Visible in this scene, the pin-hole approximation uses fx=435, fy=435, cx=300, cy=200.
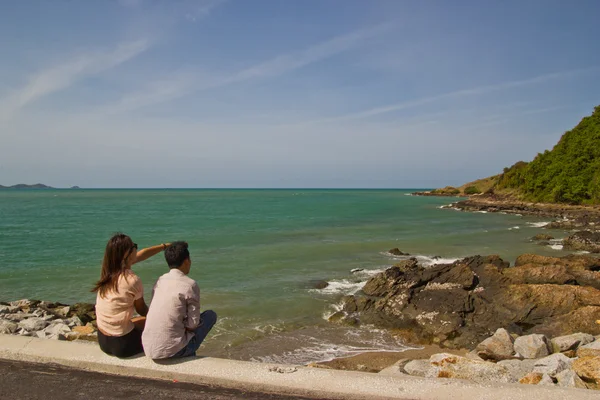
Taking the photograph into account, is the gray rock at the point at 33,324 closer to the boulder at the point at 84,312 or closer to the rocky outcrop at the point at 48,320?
the rocky outcrop at the point at 48,320

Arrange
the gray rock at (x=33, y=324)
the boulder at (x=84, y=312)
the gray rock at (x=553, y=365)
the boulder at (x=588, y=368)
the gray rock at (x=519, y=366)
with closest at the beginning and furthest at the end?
the boulder at (x=588, y=368) → the gray rock at (x=553, y=365) → the gray rock at (x=519, y=366) → the gray rock at (x=33, y=324) → the boulder at (x=84, y=312)

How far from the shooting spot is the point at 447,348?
1030 centimetres

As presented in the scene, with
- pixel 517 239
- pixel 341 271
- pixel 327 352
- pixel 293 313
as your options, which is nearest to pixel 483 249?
pixel 517 239

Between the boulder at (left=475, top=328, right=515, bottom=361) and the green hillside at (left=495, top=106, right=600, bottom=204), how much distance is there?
56.4 metres

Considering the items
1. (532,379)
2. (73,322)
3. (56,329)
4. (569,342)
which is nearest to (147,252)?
(532,379)

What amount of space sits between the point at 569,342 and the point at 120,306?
27.2ft

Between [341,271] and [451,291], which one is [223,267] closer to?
[341,271]

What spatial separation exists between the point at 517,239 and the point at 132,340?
99.1 ft

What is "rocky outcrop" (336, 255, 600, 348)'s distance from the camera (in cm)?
1071

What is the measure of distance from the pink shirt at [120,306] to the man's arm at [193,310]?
2.22 ft

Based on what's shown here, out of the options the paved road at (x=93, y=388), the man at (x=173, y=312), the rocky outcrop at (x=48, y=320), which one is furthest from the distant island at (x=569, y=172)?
the paved road at (x=93, y=388)

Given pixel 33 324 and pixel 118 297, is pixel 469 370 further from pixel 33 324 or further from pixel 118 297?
pixel 33 324

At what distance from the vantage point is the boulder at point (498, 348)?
7.93 metres

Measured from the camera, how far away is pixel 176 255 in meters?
5.11
